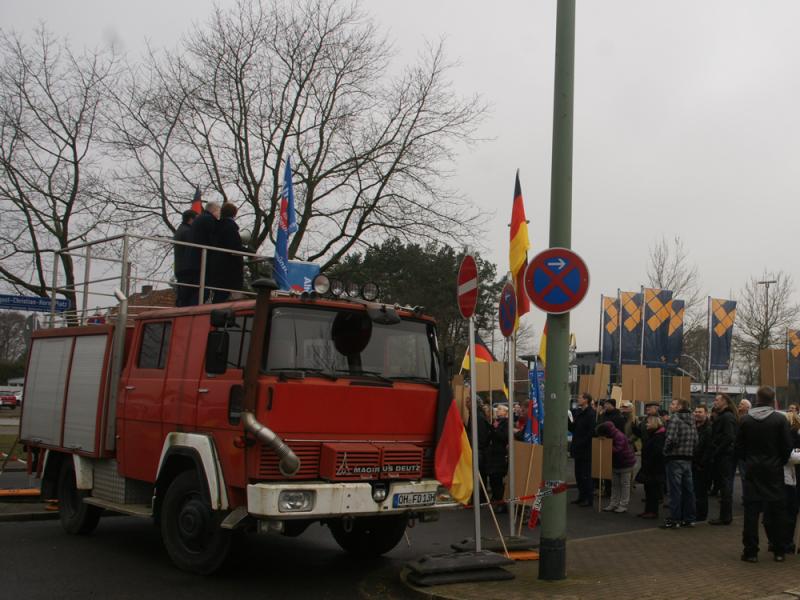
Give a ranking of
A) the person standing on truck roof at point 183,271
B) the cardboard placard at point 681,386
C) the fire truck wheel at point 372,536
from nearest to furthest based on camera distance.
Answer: the fire truck wheel at point 372,536 < the person standing on truck roof at point 183,271 < the cardboard placard at point 681,386

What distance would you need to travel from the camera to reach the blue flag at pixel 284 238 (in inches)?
475

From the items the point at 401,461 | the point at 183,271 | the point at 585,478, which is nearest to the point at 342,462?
the point at 401,461

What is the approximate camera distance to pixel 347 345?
799 cm

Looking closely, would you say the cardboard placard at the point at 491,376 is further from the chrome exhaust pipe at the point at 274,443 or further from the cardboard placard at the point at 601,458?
the chrome exhaust pipe at the point at 274,443

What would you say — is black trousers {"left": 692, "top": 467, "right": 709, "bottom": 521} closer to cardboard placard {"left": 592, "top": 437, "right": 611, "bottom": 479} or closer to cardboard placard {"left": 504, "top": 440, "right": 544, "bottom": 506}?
cardboard placard {"left": 592, "top": 437, "right": 611, "bottom": 479}

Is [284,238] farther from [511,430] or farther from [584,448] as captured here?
[584,448]

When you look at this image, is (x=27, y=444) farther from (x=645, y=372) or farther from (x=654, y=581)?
(x=645, y=372)

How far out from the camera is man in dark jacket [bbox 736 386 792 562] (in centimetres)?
919

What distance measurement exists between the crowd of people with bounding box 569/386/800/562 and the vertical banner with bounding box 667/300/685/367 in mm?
9336

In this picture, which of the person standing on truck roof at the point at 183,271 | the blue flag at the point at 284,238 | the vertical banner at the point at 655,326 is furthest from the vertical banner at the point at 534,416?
the vertical banner at the point at 655,326

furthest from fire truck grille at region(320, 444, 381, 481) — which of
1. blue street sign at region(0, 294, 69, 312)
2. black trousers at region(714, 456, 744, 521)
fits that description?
blue street sign at region(0, 294, 69, 312)

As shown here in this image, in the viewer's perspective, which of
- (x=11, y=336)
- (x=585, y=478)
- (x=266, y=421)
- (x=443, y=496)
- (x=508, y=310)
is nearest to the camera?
(x=266, y=421)

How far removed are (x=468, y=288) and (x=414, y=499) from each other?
2.14m

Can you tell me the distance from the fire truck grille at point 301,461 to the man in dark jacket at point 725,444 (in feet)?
24.6
